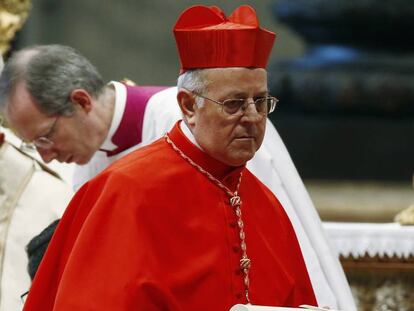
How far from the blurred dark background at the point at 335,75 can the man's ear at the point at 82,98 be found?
760cm

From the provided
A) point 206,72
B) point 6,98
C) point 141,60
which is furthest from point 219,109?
point 141,60

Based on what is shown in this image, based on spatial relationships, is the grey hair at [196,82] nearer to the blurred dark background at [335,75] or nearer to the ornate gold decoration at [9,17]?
the ornate gold decoration at [9,17]

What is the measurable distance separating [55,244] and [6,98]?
142 cm

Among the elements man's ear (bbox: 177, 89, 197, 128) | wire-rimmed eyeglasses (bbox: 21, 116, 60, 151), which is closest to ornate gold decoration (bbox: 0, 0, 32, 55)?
wire-rimmed eyeglasses (bbox: 21, 116, 60, 151)

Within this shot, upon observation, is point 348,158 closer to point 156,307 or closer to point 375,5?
point 375,5

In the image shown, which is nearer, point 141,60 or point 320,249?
point 320,249

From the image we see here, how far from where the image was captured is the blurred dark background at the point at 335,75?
558 inches

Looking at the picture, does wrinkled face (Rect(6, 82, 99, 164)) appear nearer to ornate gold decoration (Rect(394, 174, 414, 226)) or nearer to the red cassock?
the red cassock

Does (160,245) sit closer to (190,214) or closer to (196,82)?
(190,214)

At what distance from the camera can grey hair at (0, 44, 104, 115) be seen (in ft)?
21.0

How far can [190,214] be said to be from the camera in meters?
5.09

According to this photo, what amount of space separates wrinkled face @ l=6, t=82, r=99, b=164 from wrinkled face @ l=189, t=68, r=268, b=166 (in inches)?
56.3

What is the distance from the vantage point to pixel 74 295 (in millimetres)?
4891

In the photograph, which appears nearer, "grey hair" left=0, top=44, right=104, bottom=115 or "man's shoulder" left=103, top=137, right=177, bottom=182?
"man's shoulder" left=103, top=137, right=177, bottom=182
